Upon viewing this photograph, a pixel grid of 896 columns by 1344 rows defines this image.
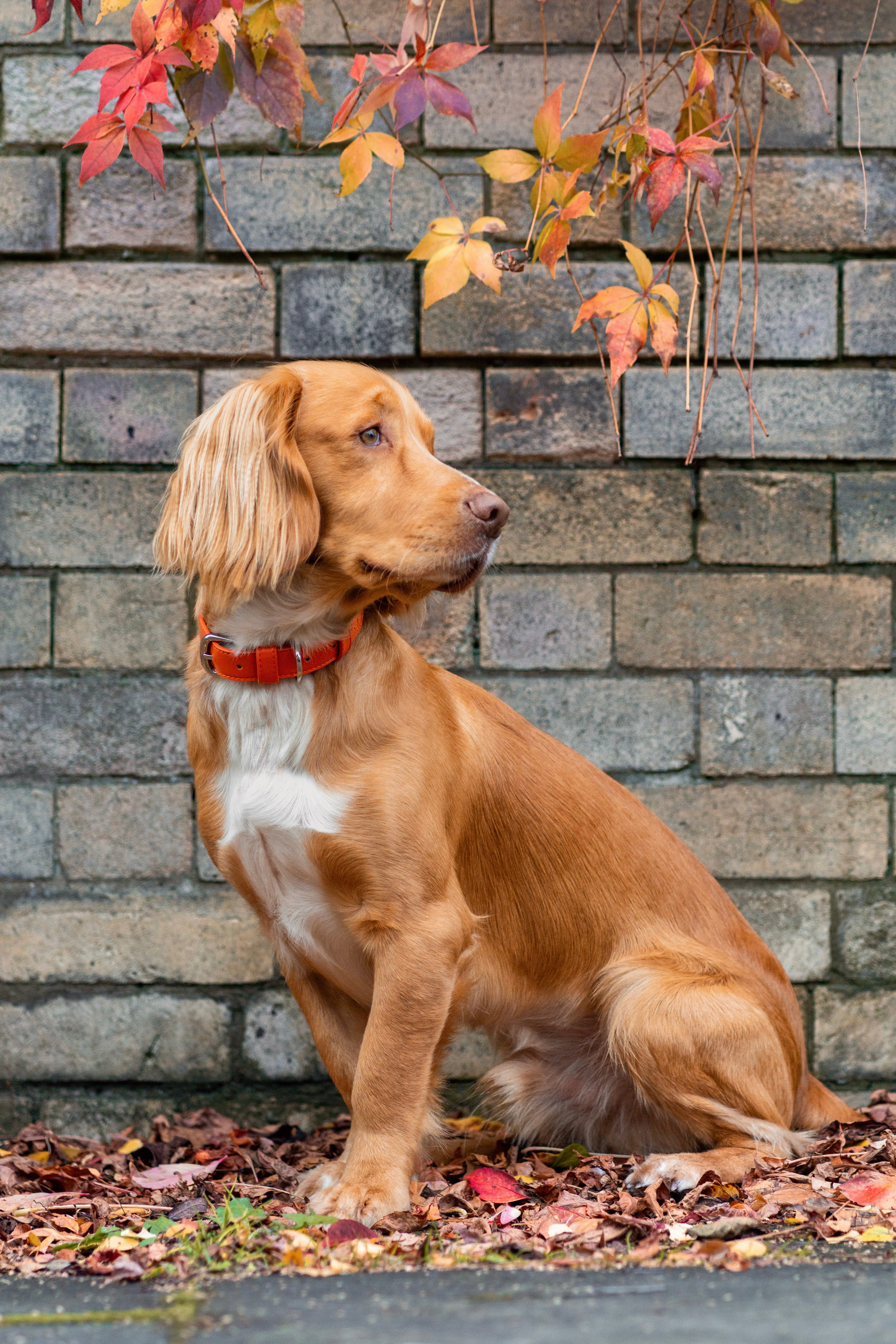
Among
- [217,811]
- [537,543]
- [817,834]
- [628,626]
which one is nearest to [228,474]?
[217,811]

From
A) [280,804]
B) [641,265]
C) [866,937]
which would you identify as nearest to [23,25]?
[641,265]

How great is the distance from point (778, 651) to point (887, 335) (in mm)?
1021

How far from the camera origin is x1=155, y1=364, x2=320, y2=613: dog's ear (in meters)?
2.30

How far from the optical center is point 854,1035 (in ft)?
11.1

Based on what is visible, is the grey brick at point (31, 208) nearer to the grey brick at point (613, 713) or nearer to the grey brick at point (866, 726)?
the grey brick at point (613, 713)

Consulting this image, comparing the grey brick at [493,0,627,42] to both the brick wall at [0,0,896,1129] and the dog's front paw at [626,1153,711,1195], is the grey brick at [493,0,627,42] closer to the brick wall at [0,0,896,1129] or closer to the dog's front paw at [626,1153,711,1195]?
the brick wall at [0,0,896,1129]

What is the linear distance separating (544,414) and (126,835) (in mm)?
1784

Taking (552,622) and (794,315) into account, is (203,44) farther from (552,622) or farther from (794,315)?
(794,315)

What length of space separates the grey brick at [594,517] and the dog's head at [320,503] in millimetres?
988

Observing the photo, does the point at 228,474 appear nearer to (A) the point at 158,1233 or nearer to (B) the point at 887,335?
(A) the point at 158,1233

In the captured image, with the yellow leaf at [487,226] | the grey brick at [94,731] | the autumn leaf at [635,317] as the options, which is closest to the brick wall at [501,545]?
the grey brick at [94,731]

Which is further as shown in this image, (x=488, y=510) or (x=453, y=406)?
(x=453, y=406)

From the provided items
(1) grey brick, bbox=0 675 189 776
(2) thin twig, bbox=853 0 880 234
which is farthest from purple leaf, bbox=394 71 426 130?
(1) grey brick, bbox=0 675 189 776

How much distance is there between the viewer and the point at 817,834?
3.41m
